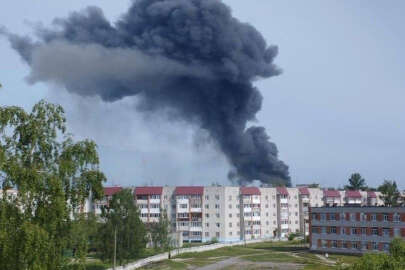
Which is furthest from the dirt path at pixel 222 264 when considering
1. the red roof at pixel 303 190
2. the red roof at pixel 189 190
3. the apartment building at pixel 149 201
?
the red roof at pixel 303 190

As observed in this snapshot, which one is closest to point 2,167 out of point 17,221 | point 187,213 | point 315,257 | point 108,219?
point 17,221

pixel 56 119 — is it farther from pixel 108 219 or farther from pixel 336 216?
pixel 336 216

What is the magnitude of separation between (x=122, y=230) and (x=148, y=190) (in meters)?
53.0

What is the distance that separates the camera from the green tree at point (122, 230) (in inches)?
2783

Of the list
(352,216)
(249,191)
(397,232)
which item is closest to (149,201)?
(249,191)

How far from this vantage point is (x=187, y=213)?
403 feet

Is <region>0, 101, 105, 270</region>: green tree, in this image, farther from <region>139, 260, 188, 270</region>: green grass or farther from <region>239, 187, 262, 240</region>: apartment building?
<region>239, 187, 262, 240</region>: apartment building

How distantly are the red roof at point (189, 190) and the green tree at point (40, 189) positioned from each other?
96.9 m

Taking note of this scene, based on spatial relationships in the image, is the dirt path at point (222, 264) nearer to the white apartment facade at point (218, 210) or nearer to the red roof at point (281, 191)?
the white apartment facade at point (218, 210)

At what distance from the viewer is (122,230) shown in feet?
236

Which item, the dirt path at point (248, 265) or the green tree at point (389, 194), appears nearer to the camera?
the dirt path at point (248, 265)

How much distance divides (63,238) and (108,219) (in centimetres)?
4880

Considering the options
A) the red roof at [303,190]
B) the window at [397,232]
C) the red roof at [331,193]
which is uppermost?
the red roof at [303,190]

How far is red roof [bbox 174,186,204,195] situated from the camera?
402ft
